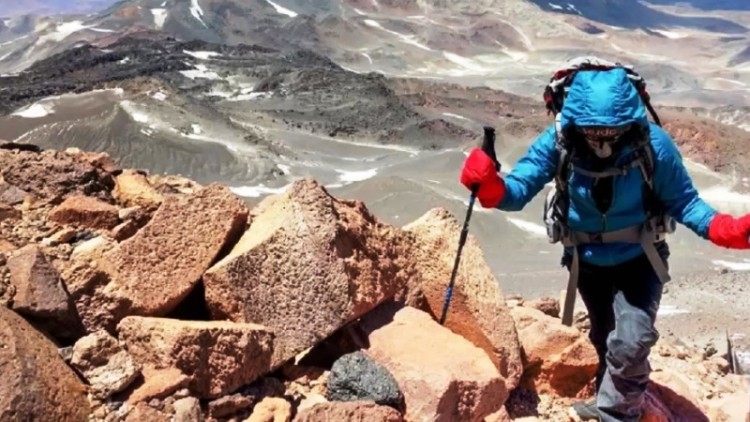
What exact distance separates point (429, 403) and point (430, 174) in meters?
14.7

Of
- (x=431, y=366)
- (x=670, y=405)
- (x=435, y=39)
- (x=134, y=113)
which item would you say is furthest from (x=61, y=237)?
(x=435, y=39)

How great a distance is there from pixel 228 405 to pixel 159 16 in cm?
4981

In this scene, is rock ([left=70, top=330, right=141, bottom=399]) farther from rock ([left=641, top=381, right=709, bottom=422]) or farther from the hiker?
rock ([left=641, top=381, right=709, bottom=422])

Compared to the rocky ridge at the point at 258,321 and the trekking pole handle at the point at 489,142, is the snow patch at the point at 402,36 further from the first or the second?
the trekking pole handle at the point at 489,142

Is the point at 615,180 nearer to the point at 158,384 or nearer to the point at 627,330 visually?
the point at 627,330

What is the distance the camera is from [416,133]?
22.0 m

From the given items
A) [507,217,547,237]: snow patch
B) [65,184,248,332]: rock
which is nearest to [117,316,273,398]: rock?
[65,184,248,332]: rock

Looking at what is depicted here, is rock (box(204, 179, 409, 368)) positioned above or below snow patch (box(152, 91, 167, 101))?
above

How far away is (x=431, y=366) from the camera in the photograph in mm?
2443

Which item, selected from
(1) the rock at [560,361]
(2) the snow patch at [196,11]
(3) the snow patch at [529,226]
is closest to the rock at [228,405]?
(1) the rock at [560,361]

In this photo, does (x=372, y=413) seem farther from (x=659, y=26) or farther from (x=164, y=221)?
(x=659, y=26)

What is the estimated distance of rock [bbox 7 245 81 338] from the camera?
2.18 metres

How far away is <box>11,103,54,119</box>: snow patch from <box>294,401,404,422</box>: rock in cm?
1930

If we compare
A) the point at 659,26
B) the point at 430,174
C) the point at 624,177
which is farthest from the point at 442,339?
the point at 659,26
